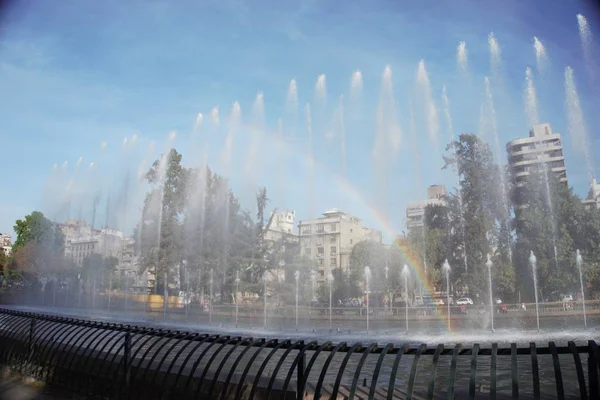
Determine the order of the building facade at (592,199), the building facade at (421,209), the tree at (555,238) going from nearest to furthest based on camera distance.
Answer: the tree at (555,238)
the building facade at (592,199)
the building facade at (421,209)

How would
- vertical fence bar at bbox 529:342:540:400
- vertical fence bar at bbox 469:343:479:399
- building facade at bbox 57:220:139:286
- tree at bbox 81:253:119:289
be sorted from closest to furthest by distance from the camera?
vertical fence bar at bbox 529:342:540:400 → vertical fence bar at bbox 469:343:479:399 → building facade at bbox 57:220:139:286 → tree at bbox 81:253:119:289

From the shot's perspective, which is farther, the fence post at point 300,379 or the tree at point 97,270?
the tree at point 97,270

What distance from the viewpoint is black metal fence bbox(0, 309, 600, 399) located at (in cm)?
433

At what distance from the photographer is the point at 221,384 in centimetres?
564

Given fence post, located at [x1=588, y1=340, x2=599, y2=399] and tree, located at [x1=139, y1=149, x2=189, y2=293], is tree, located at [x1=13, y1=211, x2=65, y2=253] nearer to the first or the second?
tree, located at [x1=139, y1=149, x2=189, y2=293]

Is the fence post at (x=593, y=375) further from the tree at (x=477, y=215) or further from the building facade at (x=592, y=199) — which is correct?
the building facade at (x=592, y=199)

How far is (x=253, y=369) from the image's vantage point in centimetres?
1077

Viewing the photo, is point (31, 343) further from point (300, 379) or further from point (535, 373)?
point (535, 373)

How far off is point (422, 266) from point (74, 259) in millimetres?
43519

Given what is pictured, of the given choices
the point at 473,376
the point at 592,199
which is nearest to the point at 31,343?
the point at 473,376

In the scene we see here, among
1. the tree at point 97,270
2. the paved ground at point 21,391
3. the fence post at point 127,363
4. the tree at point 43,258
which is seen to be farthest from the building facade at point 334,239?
the fence post at point 127,363

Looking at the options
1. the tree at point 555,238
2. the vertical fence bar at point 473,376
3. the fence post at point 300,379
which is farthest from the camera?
the tree at point 555,238

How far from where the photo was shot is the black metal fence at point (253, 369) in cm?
433

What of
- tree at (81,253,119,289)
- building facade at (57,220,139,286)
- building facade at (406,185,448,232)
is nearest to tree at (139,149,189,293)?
building facade at (57,220,139,286)
